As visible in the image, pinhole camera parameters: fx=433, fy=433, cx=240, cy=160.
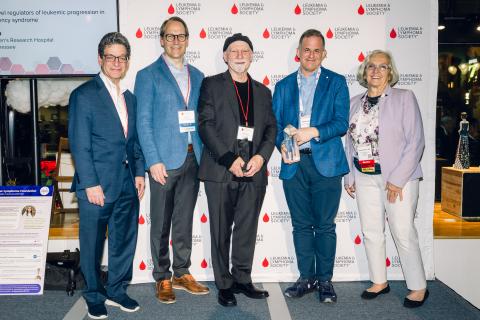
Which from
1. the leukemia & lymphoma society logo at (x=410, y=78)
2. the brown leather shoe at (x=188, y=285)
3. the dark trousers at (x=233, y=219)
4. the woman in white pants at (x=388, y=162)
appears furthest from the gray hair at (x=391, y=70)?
the brown leather shoe at (x=188, y=285)

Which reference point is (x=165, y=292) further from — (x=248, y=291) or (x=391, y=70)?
(x=391, y=70)

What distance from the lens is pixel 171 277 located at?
10.1ft

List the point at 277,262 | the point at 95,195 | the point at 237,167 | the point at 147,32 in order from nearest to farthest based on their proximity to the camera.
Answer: the point at 95,195, the point at 237,167, the point at 147,32, the point at 277,262

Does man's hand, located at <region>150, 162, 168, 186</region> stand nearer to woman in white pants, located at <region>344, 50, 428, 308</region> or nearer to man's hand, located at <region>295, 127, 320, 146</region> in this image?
man's hand, located at <region>295, 127, 320, 146</region>

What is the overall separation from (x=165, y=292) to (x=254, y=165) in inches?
42.0

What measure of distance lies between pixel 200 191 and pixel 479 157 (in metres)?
5.26

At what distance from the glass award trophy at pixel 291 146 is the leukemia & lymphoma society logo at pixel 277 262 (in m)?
0.96

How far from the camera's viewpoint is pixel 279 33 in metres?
3.34

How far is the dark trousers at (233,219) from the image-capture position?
2.82m

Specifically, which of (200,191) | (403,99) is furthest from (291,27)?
(200,191)

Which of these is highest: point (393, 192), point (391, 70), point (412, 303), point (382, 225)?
point (391, 70)

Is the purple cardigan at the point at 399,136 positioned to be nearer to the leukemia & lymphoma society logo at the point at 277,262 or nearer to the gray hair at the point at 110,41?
the leukemia & lymphoma society logo at the point at 277,262

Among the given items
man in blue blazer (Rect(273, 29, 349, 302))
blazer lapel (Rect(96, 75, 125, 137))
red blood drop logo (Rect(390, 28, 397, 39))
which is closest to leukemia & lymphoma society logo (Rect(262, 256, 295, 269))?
man in blue blazer (Rect(273, 29, 349, 302))

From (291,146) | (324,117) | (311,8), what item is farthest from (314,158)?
(311,8)
